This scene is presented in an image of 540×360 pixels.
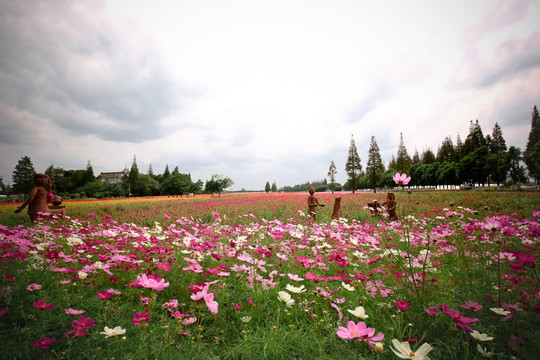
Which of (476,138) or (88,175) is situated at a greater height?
(476,138)

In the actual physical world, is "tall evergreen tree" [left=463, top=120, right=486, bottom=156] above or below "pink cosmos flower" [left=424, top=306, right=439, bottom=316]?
above

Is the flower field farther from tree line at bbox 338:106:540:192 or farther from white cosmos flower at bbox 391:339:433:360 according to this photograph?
tree line at bbox 338:106:540:192

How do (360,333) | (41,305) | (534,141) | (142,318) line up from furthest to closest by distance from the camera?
→ (534,141) → (41,305) → (142,318) → (360,333)

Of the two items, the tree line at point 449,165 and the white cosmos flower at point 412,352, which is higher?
the tree line at point 449,165

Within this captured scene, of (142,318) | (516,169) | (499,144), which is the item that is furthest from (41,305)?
(499,144)

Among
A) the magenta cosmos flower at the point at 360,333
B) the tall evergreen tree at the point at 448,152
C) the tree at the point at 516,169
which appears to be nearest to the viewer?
the magenta cosmos flower at the point at 360,333

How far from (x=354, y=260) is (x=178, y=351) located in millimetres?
2526

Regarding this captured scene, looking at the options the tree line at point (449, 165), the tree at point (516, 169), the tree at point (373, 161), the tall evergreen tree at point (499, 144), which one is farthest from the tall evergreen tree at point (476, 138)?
the tree at point (516, 169)

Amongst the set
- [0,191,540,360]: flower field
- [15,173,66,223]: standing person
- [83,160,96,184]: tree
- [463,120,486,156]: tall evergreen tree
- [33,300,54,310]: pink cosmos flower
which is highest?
[463,120,486,156]: tall evergreen tree

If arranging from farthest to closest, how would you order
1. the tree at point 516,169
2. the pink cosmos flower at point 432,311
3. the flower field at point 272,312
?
the tree at point 516,169
the pink cosmos flower at point 432,311
the flower field at point 272,312

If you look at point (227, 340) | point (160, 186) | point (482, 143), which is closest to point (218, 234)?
point (227, 340)

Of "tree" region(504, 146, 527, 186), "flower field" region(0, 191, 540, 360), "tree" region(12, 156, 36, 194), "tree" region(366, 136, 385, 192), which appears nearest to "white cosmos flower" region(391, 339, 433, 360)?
"flower field" region(0, 191, 540, 360)

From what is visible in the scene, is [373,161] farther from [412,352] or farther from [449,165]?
[412,352]

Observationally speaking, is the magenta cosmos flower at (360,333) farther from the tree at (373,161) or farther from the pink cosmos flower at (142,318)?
the tree at (373,161)
